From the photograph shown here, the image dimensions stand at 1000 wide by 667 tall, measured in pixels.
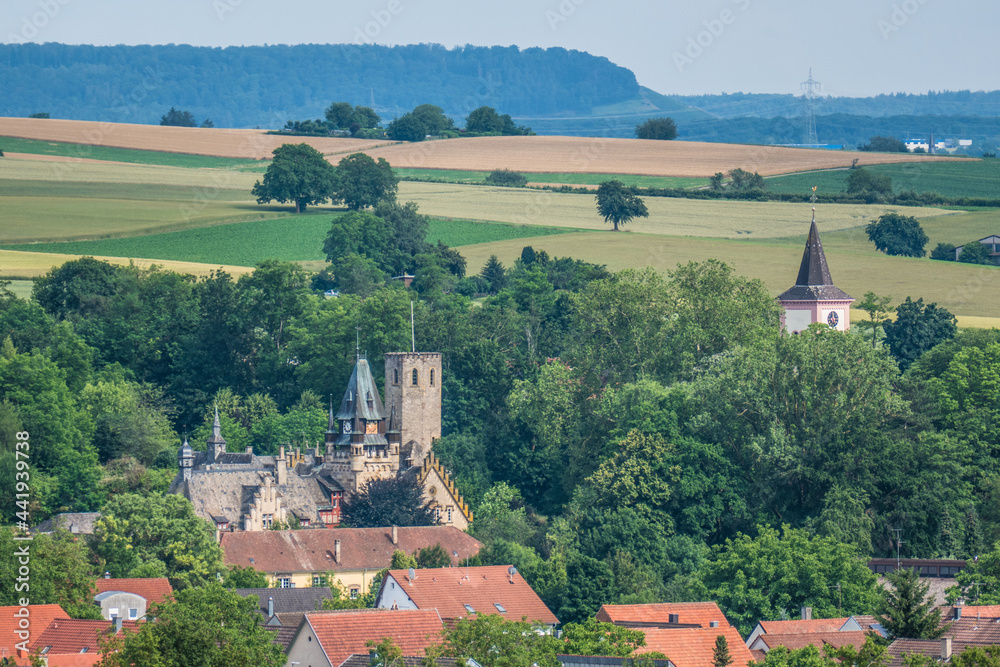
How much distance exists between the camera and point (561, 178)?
15075 centimetres

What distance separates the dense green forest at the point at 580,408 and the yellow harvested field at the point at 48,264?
2.66 meters

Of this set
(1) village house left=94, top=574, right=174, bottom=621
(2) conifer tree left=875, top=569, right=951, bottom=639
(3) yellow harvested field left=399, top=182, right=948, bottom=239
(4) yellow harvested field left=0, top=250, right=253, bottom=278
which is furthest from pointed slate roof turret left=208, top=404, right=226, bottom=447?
(2) conifer tree left=875, top=569, right=951, bottom=639

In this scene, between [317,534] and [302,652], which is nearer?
[302,652]

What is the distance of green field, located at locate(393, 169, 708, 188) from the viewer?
5655 inches

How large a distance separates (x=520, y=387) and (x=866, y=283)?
77.8ft

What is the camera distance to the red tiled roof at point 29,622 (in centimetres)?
5097

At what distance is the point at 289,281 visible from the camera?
11362 centimetres

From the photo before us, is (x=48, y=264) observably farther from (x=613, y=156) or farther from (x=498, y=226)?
(x=613, y=156)

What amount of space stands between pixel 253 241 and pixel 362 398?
3555 cm

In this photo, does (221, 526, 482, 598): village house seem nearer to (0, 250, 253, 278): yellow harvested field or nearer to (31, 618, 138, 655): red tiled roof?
(31, 618, 138, 655): red tiled roof

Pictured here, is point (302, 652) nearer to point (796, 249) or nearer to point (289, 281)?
point (289, 281)

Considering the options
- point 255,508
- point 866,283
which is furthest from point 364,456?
point 866,283

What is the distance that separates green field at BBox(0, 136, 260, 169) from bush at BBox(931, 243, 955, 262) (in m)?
61.1

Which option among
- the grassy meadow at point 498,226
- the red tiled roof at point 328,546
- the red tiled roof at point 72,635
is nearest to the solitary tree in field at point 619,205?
the grassy meadow at point 498,226
